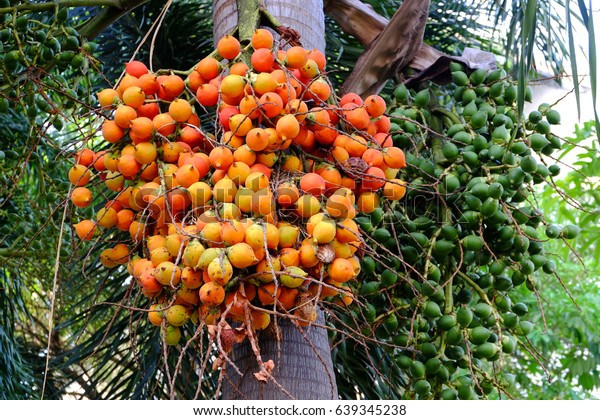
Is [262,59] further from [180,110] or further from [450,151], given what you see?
[450,151]

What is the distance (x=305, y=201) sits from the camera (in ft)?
3.34

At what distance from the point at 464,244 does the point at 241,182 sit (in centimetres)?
57

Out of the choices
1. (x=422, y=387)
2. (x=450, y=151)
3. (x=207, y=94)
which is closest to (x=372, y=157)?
(x=207, y=94)

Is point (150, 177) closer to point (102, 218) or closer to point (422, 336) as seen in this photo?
point (102, 218)

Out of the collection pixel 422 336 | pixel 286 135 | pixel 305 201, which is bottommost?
pixel 422 336

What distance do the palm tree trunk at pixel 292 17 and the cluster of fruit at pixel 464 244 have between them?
24 cm

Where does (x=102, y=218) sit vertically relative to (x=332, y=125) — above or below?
below

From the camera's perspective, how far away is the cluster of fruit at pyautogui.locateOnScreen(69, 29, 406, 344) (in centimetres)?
98

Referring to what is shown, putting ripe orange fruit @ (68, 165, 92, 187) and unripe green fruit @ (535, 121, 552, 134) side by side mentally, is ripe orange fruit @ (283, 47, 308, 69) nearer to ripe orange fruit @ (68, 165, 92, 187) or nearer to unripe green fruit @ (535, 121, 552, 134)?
ripe orange fruit @ (68, 165, 92, 187)

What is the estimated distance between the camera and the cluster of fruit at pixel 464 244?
138cm

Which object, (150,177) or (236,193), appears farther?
(150,177)

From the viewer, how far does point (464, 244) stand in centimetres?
141
